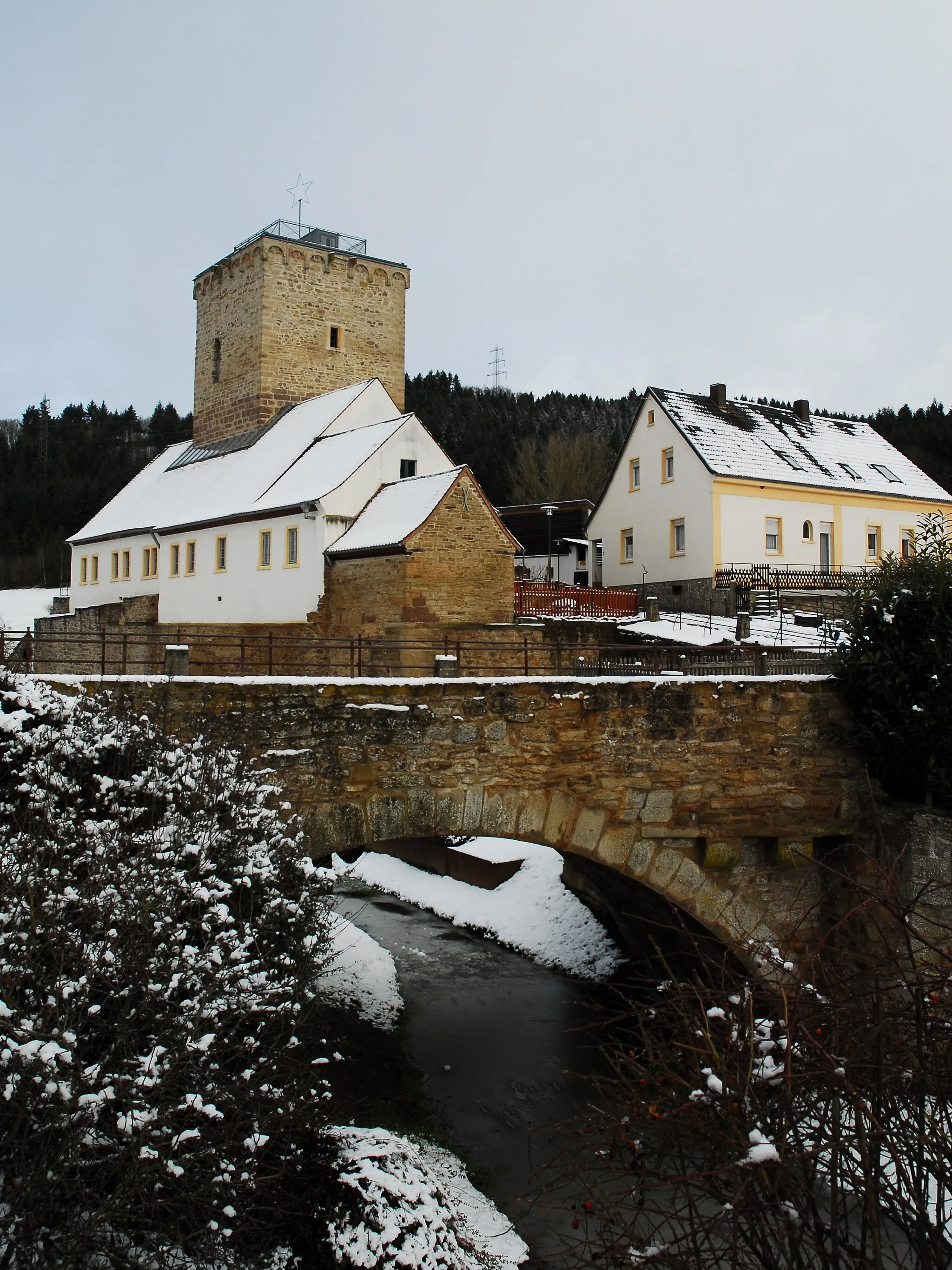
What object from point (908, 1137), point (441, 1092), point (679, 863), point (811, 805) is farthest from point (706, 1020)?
point (441, 1092)

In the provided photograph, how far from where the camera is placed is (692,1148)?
4484 mm

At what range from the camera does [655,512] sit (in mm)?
32375

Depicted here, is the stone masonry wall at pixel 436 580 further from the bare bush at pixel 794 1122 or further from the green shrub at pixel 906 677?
the bare bush at pixel 794 1122

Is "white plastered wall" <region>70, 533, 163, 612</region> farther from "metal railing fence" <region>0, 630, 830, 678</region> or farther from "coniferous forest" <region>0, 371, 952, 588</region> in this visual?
"coniferous forest" <region>0, 371, 952, 588</region>

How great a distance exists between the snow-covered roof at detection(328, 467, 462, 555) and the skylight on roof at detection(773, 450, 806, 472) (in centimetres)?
1253

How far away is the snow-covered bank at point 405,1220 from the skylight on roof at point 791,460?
26362mm

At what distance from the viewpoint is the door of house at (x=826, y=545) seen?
103 feet

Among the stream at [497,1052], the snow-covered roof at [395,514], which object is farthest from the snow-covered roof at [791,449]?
the stream at [497,1052]

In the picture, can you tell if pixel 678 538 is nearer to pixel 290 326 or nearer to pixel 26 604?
pixel 290 326

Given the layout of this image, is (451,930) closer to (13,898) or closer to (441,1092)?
(441,1092)

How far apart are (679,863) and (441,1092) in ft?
14.5

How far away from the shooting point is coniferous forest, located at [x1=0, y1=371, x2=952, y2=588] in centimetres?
6350

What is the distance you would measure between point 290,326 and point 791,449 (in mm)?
16849

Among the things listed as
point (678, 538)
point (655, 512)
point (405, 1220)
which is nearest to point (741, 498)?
point (678, 538)
